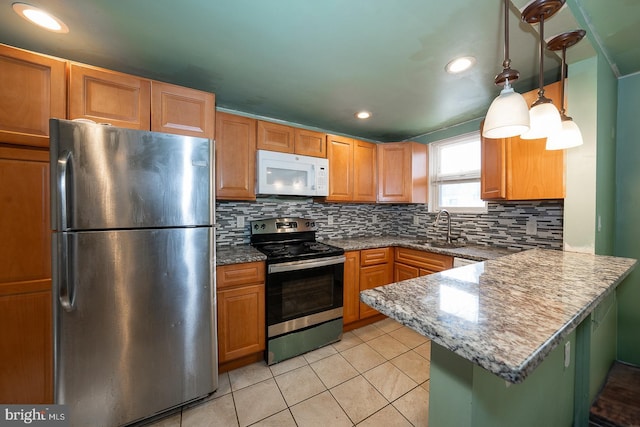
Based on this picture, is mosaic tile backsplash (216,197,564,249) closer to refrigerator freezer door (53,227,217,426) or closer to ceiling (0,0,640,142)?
refrigerator freezer door (53,227,217,426)

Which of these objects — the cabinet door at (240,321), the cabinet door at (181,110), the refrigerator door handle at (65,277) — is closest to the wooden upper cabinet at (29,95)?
the cabinet door at (181,110)

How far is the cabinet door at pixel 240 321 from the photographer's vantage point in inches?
69.3

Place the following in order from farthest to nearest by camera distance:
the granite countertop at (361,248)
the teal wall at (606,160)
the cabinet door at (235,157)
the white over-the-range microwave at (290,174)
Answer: the white over-the-range microwave at (290,174), the cabinet door at (235,157), the granite countertop at (361,248), the teal wall at (606,160)

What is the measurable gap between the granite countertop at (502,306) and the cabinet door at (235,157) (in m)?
1.64

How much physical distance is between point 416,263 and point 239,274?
1.75 meters

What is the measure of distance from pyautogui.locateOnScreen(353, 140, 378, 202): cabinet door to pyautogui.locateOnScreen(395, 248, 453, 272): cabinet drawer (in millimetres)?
739

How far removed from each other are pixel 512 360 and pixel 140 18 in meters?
1.98

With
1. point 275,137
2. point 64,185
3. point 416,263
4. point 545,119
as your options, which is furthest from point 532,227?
point 64,185

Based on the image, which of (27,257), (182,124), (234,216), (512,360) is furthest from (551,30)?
(27,257)

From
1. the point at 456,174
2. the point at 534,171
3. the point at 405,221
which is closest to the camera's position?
the point at 534,171

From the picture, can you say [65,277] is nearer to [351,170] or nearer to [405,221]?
[351,170]

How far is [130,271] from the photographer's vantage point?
1270 mm

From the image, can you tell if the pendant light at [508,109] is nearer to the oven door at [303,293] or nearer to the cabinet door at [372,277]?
the oven door at [303,293]

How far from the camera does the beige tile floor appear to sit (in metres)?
1.41
